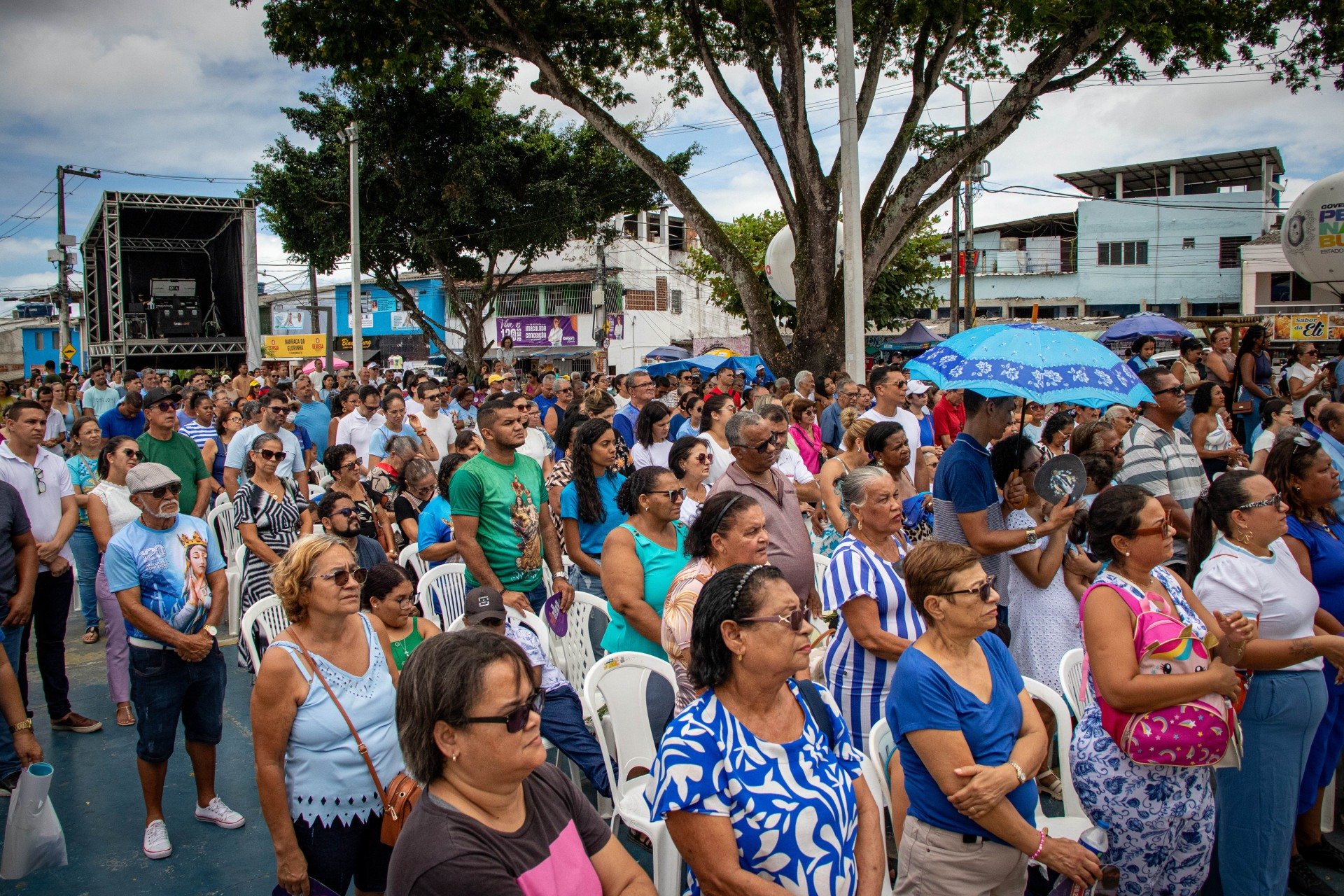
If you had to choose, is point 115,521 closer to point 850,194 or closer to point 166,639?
point 166,639

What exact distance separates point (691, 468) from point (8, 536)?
337 cm

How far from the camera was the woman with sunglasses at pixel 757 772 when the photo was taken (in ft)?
7.43

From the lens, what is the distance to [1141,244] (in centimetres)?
3675

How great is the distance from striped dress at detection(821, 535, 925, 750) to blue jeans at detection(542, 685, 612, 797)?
104 cm

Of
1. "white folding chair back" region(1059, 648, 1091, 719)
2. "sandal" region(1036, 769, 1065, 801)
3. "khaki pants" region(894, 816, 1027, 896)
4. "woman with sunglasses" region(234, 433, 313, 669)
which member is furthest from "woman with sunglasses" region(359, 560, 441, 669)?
"sandal" region(1036, 769, 1065, 801)

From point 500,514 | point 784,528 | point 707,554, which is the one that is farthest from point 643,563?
point 500,514

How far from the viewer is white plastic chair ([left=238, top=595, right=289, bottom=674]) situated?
4113 mm

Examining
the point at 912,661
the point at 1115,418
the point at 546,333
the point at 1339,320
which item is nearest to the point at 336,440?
the point at 1115,418

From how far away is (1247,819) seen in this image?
3.32 metres

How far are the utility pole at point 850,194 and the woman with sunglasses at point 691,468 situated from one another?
587cm

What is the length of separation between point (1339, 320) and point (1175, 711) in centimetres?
2419

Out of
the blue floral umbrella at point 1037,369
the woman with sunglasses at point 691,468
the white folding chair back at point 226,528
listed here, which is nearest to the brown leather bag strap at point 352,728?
the woman with sunglasses at point 691,468

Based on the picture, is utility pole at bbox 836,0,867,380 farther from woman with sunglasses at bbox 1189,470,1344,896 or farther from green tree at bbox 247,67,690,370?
green tree at bbox 247,67,690,370

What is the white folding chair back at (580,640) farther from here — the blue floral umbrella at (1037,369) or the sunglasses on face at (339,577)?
the blue floral umbrella at (1037,369)
